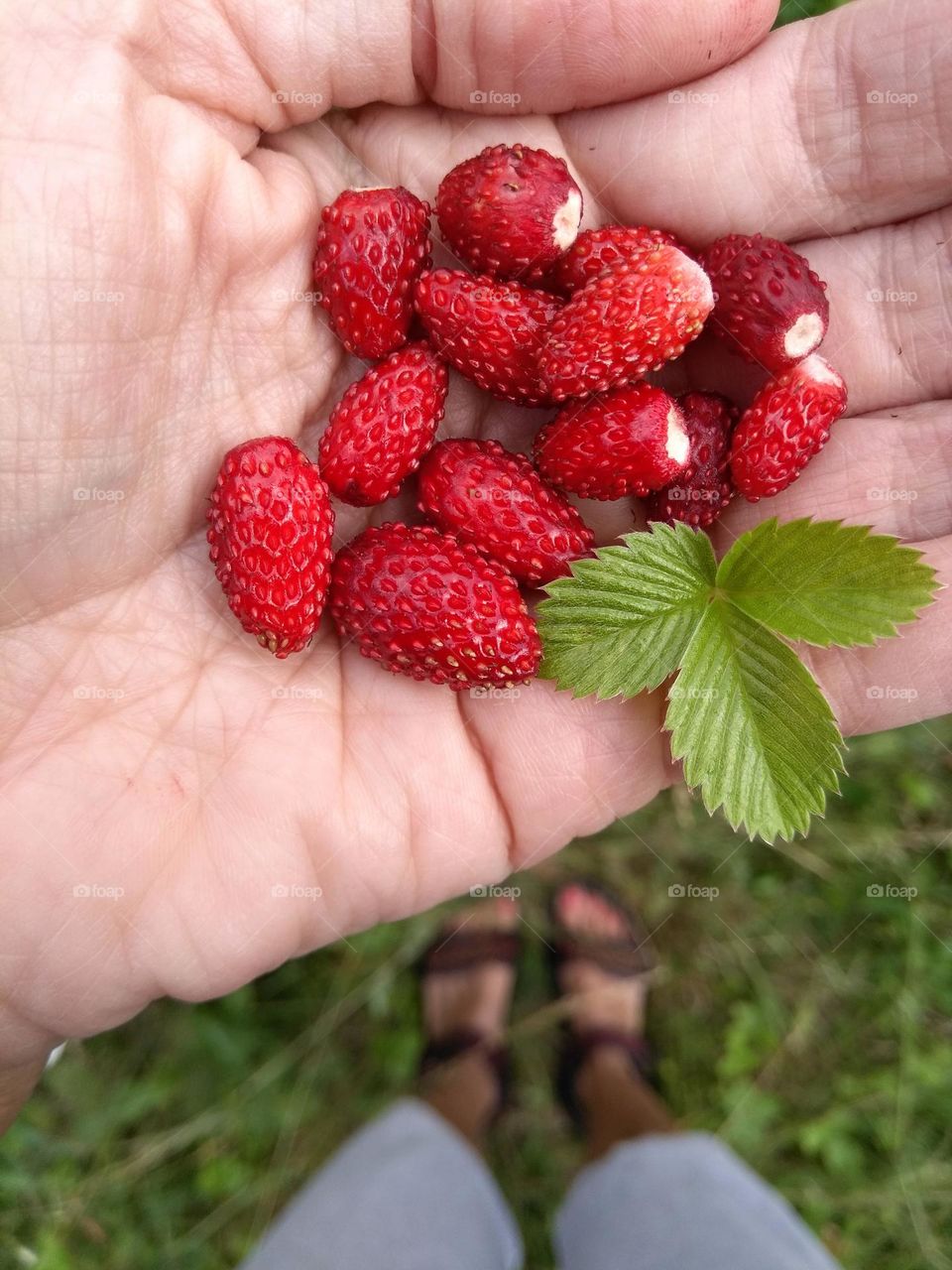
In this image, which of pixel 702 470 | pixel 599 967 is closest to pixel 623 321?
pixel 702 470

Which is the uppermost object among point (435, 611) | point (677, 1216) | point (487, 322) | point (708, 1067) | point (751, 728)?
point (487, 322)

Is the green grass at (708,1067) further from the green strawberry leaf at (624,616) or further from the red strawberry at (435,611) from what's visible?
the red strawberry at (435,611)

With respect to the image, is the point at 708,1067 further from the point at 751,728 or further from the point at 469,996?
the point at 751,728

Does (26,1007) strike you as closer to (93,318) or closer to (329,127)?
(93,318)

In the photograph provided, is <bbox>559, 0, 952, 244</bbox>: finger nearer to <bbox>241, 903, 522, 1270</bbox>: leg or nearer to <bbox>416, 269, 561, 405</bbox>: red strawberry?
<bbox>416, 269, 561, 405</bbox>: red strawberry

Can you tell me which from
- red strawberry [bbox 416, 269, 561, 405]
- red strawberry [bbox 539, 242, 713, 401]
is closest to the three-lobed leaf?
red strawberry [bbox 539, 242, 713, 401]

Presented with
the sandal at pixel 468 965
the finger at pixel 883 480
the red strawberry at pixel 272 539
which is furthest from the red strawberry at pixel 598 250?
the sandal at pixel 468 965
